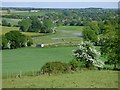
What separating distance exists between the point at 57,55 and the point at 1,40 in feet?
59.9

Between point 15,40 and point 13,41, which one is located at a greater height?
point 15,40

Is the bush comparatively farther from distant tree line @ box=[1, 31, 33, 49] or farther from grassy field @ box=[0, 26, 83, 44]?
grassy field @ box=[0, 26, 83, 44]

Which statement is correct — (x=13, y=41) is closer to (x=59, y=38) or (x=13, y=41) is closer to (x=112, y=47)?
(x=59, y=38)

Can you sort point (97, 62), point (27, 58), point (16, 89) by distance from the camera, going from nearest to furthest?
point (16, 89)
point (97, 62)
point (27, 58)

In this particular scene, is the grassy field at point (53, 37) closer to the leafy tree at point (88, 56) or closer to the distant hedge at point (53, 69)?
the leafy tree at point (88, 56)

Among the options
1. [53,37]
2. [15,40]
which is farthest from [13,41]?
[53,37]

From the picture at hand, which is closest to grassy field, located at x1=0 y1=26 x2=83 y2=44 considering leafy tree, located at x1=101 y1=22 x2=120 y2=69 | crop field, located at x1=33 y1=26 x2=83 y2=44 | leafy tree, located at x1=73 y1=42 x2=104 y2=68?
crop field, located at x1=33 y1=26 x2=83 y2=44

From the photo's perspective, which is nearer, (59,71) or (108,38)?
(59,71)

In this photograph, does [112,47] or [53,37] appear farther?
[53,37]

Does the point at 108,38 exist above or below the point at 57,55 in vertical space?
above

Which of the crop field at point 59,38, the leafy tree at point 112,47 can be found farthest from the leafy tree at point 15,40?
the leafy tree at point 112,47

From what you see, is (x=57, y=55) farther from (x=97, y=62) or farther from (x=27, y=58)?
(x=97, y=62)

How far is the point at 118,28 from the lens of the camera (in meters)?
43.8

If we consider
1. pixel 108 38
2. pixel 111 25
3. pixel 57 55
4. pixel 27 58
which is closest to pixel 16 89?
pixel 108 38
